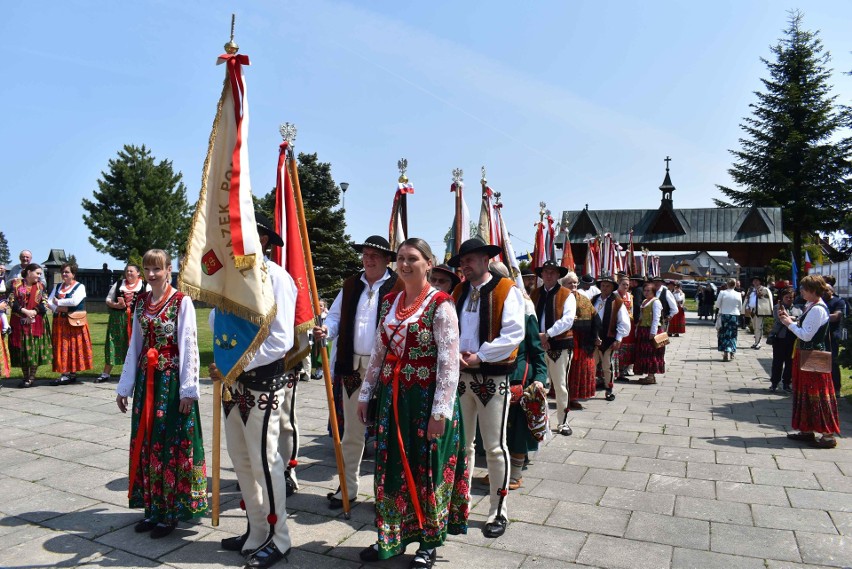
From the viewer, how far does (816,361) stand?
694 centimetres

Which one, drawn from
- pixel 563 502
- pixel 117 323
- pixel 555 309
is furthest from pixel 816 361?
pixel 117 323

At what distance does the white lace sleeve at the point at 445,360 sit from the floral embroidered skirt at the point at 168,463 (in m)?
1.85

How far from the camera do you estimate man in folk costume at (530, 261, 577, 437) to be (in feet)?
24.8

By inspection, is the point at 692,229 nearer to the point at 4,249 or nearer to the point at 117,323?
the point at 117,323

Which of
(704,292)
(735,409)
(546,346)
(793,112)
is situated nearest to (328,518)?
(546,346)

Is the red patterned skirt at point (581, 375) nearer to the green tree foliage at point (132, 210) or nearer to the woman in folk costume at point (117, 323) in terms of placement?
the woman in folk costume at point (117, 323)

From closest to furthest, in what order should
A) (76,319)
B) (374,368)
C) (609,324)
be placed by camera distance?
(374,368) → (609,324) → (76,319)

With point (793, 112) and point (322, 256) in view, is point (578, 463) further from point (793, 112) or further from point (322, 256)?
point (793, 112)

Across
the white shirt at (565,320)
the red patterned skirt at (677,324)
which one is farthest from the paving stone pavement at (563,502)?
the red patterned skirt at (677,324)

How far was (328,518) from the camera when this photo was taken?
471 cm

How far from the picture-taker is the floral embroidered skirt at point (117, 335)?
34.4 feet

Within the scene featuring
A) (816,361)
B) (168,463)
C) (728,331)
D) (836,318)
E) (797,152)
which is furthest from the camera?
(797,152)

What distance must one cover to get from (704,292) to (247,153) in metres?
34.8

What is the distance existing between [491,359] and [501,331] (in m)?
0.23
